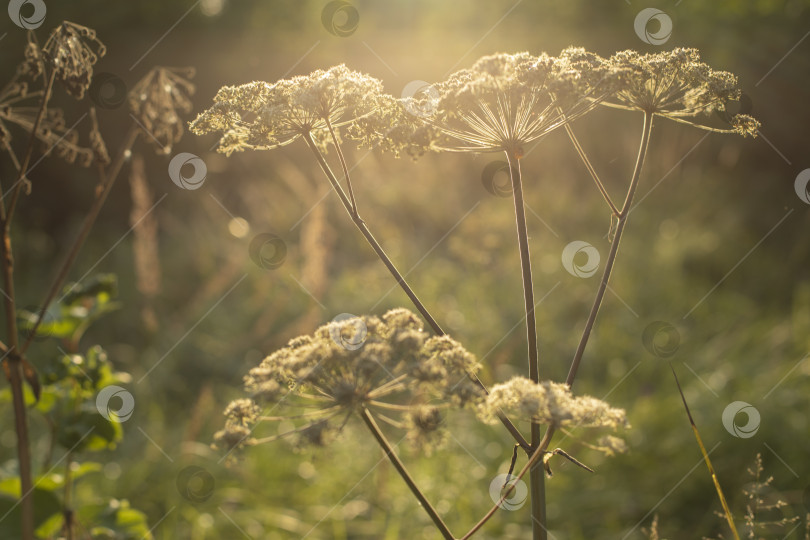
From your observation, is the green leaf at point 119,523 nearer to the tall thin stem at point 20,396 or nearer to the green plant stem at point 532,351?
the tall thin stem at point 20,396

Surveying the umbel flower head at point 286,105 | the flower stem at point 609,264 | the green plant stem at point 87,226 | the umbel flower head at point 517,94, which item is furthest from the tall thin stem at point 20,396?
the flower stem at point 609,264

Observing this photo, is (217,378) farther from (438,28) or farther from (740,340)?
(438,28)

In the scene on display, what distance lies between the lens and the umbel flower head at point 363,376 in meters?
1.45

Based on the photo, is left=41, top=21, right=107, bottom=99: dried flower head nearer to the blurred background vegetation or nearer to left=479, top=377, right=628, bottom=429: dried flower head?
the blurred background vegetation

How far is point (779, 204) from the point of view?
990 cm

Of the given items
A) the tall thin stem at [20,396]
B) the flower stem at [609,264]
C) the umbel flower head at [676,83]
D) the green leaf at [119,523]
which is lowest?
the green leaf at [119,523]

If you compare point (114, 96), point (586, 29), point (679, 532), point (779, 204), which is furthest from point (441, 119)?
point (586, 29)

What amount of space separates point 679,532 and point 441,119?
347cm

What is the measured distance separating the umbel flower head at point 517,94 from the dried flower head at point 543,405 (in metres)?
0.69

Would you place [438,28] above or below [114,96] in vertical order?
above

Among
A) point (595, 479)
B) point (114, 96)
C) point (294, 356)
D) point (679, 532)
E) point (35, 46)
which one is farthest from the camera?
point (114, 96)

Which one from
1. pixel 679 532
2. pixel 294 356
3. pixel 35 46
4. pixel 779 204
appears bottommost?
pixel 679 532

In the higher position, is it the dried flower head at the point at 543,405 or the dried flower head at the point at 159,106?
the dried flower head at the point at 159,106

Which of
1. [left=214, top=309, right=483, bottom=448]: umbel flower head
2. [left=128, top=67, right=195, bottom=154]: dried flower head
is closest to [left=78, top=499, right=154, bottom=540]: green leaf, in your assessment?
[left=214, top=309, right=483, bottom=448]: umbel flower head
